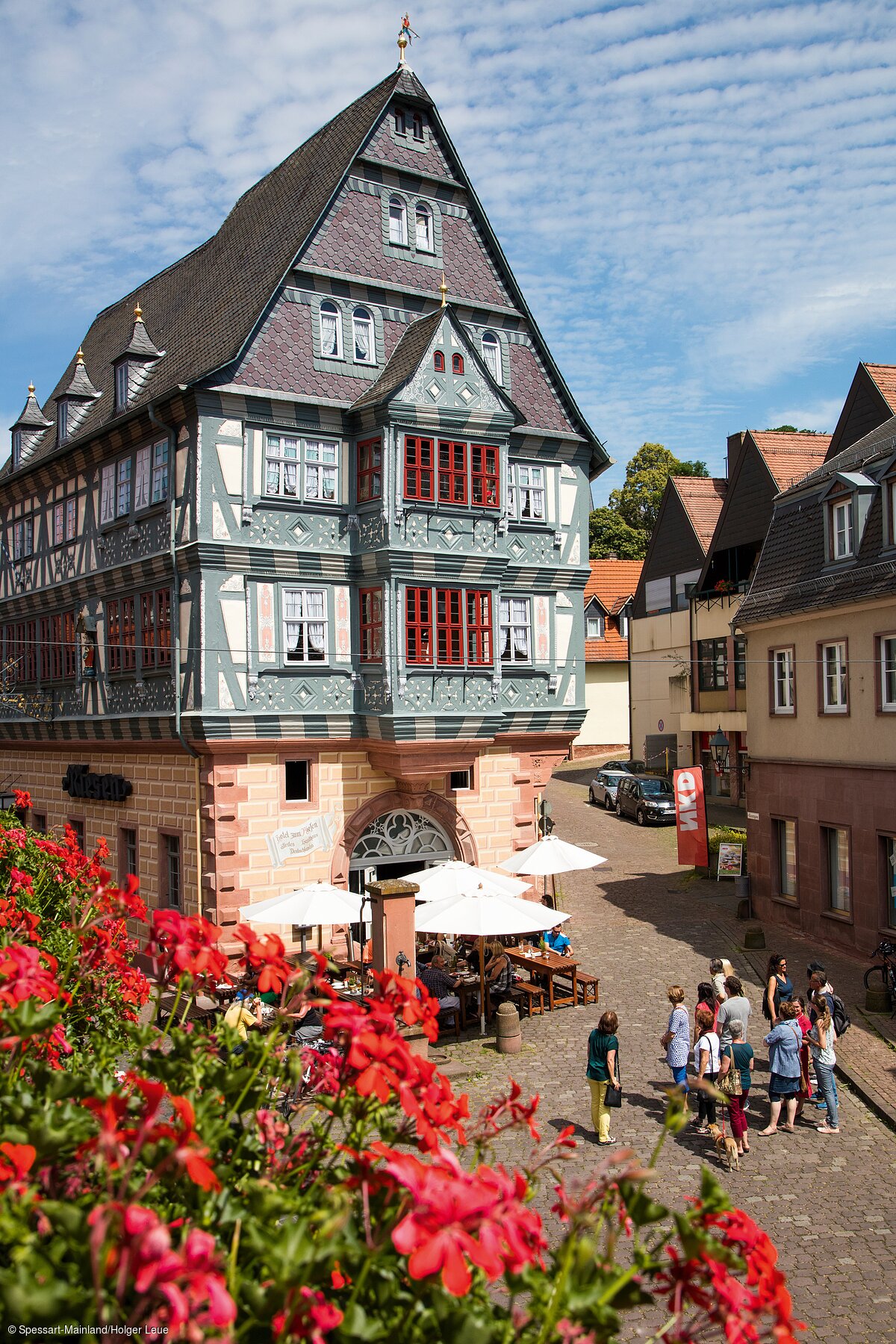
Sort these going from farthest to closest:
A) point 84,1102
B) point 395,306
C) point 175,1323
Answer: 1. point 395,306
2. point 84,1102
3. point 175,1323

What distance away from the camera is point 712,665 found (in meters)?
40.5

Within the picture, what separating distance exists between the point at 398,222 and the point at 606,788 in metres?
24.2

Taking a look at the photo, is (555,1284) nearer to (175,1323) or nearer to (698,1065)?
(175,1323)

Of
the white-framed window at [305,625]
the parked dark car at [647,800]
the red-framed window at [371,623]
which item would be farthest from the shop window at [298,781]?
the parked dark car at [647,800]

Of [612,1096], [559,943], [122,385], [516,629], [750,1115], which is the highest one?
[122,385]

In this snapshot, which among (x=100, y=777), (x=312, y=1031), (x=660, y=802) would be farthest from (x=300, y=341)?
(x=660, y=802)

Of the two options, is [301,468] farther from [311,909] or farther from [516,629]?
[311,909]

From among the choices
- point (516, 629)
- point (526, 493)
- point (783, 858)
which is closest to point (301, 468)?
point (526, 493)

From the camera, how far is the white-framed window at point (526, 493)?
2406cm

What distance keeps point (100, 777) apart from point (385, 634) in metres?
8.27

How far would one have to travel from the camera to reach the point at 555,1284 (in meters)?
2.96

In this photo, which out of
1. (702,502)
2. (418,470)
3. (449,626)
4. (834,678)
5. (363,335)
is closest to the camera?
(418,470)

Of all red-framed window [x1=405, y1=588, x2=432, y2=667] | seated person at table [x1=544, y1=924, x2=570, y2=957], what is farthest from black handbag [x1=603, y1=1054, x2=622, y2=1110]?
red-framed window [x1=405, y1=588, x2=432, y2=667]

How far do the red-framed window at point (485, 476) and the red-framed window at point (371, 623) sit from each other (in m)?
2.76
